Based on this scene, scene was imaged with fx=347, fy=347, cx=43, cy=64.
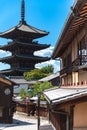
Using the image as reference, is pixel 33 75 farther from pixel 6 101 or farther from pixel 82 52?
pixel 82 52

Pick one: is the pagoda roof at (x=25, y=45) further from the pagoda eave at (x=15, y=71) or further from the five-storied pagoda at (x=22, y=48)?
the pagoda eave at (x=15, y=71)

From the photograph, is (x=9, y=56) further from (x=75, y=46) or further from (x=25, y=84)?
(x=75, y=46)

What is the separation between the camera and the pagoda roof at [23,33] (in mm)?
68375

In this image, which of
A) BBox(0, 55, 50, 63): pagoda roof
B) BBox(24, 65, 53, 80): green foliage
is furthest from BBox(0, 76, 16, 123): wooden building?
BBox(0, 55, 50, 63): pagoda roof

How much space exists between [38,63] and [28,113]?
97.8 ft

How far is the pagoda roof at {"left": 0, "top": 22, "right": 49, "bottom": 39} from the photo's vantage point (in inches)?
2692

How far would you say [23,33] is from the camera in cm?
6900

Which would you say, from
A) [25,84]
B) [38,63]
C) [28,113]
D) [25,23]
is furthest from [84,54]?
[25,23]

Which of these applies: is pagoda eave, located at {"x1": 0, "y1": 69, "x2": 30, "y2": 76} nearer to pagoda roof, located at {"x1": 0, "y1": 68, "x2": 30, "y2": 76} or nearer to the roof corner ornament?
pagoda roof, located at {"x1": 0, "y1": 68, "x2": 30, "y2": 76}

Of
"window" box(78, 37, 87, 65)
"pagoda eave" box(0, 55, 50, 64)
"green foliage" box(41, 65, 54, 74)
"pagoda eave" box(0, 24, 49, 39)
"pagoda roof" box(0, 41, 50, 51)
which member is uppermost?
"pagoda eave" box(0, 24, 49, 39)

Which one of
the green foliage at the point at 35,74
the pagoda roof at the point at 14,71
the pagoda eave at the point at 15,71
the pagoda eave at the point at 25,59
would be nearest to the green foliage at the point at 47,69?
the green foliage at the point at 35,74

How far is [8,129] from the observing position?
29.4m

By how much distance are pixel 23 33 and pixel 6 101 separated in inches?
1374

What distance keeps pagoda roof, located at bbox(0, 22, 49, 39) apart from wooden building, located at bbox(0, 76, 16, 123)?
33207 mm
